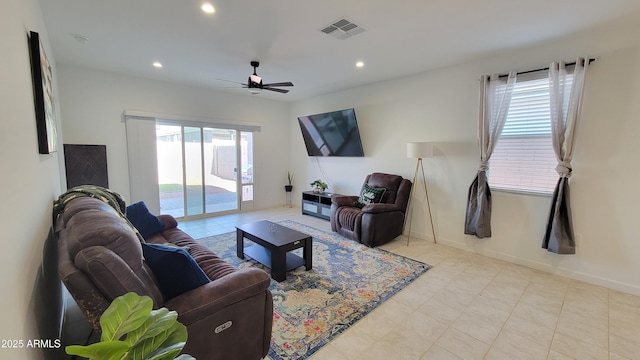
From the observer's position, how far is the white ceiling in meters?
2.39

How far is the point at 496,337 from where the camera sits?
2.11 metres

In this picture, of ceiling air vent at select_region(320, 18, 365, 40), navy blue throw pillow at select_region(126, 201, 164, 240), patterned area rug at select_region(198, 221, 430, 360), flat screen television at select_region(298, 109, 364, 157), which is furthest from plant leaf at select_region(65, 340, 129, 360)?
flat screen television at select_region(298, 109, 364, 157)

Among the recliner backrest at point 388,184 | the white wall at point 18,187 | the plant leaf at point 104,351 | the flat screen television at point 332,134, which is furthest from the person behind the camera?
the flat screen television at point 332,134

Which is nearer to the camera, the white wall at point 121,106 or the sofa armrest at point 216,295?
the sofa armrest at point 216,295

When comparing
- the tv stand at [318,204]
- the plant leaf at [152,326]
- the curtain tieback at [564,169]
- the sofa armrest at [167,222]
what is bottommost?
the tv stand at [318,204]

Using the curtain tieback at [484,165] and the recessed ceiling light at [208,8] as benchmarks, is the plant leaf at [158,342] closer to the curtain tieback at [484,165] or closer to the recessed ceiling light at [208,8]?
the recessed ceiling light at [208,8]

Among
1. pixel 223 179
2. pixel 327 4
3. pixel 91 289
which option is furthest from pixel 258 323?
pixel 223 179

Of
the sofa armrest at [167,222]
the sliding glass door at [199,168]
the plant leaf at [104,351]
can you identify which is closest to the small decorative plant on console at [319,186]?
the sliding glass door at [199,168]

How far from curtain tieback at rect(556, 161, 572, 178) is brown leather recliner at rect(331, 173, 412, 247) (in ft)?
5.99

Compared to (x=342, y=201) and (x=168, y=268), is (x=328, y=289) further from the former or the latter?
(x=342, y=201)

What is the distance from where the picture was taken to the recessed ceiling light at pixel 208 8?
2.39 metres

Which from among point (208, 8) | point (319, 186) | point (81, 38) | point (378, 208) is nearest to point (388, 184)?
point (378, 208)

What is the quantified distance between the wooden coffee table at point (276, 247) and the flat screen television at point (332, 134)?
8.11 ft

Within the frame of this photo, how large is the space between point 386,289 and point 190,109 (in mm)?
4802
